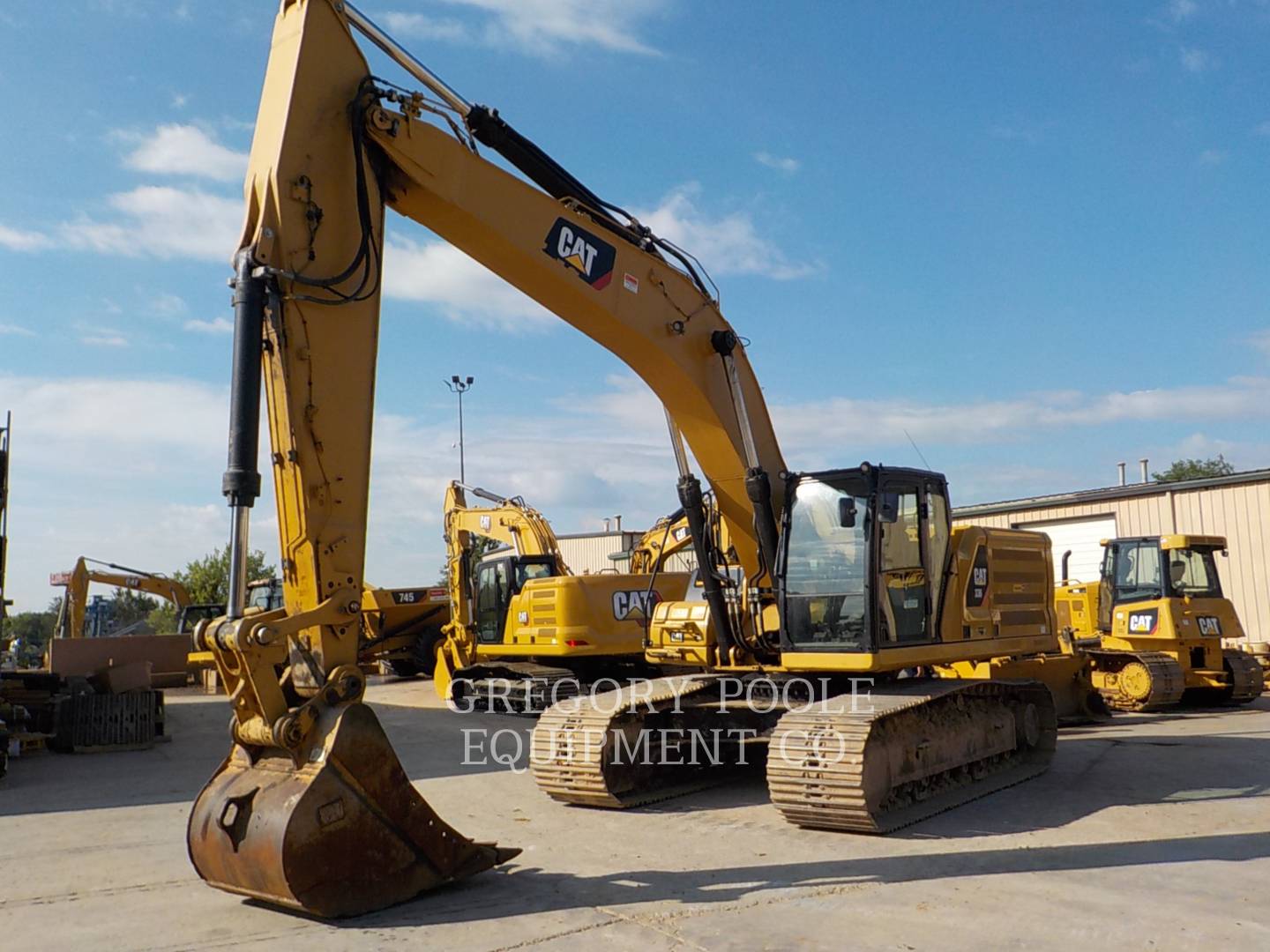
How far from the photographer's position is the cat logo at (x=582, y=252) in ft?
24.8

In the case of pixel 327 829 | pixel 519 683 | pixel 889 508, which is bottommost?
pixel 327 829

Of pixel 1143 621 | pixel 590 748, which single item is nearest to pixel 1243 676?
pixel 1143 621

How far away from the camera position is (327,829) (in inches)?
213

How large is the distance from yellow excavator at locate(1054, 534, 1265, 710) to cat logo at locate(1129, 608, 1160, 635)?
0.04ft

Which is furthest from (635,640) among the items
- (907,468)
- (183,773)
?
(907,468)

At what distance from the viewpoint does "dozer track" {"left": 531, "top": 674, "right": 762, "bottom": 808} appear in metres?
8.60

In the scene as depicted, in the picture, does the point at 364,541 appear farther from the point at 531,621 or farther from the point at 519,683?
the point at 531,621

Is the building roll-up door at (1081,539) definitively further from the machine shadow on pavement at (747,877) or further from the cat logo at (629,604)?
the machine shadow on pavement at (747,877)

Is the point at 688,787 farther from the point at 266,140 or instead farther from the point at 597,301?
the point at 266,140

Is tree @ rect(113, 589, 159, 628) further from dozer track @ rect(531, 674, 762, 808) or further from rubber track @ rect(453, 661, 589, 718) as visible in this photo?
dozer track @ rect(531, 674, 762, 808)

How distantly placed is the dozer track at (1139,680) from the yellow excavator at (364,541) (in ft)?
17.4

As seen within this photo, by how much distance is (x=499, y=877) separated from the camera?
645 cm

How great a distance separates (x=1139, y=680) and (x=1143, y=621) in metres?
1.39

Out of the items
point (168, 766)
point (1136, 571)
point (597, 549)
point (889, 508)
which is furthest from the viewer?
point (597, 549)
